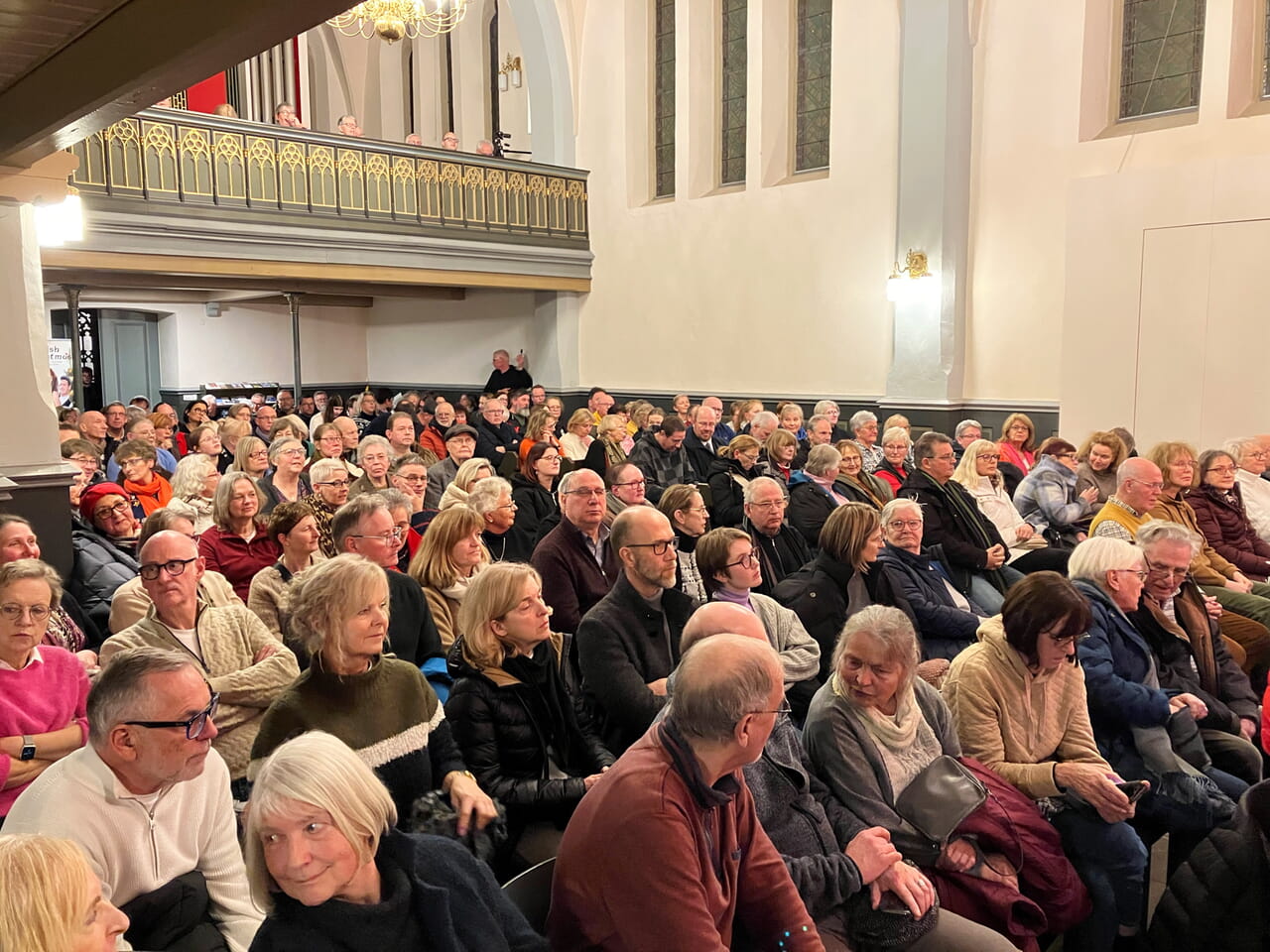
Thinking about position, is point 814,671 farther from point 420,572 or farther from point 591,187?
point 591,187

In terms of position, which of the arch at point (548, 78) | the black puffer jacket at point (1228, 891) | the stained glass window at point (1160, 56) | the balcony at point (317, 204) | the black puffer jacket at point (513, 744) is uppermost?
the arch at point (548, 78)

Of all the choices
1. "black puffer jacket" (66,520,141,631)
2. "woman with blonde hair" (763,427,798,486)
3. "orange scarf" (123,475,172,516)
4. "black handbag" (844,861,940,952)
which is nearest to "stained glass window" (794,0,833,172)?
"woman with blonde hair" (763,427,798,486)

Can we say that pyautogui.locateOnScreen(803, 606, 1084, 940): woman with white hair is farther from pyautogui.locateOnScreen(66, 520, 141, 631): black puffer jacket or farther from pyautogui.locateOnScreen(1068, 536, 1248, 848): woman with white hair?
pyautogui.locateOnScreen(66, 520, 141, 631): black puffer jacket

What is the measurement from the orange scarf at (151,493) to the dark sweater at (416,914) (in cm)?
439

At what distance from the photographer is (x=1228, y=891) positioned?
2.41 meters

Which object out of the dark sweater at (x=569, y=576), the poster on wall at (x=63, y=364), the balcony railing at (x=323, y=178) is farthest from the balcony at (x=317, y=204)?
the dark sweater at (x=569, y=576)

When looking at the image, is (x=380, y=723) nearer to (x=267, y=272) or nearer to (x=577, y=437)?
(x=577, y=437)

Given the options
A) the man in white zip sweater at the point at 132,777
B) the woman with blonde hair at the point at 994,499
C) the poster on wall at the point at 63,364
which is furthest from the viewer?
the poster on wall at the point at 63,364

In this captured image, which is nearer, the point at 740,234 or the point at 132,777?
the point at 132,777

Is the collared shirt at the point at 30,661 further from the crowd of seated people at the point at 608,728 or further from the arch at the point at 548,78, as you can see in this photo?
the arch at the point at 548,78

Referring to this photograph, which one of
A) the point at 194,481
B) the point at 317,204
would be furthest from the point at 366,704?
the point at 317,204

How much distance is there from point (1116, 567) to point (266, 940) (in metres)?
3.02

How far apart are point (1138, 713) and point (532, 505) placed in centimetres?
359

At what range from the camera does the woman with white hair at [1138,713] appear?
10.4 ft
